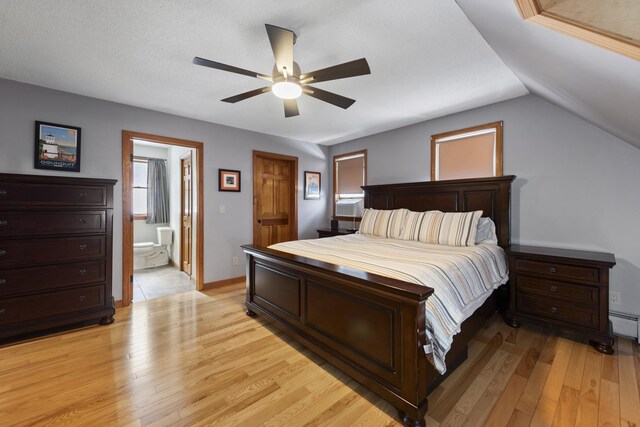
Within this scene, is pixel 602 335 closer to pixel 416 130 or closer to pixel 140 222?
pixel 416 130

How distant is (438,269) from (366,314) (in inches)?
22.9

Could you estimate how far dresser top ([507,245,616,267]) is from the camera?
2.16 metres

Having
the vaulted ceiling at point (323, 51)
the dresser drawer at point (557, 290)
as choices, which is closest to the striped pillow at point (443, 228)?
the dresser drawer at point (557, 290)

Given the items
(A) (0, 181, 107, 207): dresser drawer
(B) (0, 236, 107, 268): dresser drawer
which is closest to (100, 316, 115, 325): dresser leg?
(B) (0, 236, 107, 268): dresser drawer

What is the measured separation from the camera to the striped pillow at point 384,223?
3.38 meters

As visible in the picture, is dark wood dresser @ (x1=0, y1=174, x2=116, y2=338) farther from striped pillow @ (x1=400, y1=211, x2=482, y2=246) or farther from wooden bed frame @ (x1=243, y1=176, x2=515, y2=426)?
striped pillow @ (x1=400, y1=211, x2=482, y2=246)

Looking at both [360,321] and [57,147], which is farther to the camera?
[57,147]

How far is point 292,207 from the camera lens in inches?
192

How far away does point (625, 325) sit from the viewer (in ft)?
7.82

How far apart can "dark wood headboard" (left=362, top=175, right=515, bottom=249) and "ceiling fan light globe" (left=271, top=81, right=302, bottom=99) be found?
7.59ft

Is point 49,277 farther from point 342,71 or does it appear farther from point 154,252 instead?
point 342,71

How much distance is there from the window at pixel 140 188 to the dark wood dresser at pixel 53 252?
312 centimetres

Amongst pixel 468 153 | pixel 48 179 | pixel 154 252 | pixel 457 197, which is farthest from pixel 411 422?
pixel 154 252

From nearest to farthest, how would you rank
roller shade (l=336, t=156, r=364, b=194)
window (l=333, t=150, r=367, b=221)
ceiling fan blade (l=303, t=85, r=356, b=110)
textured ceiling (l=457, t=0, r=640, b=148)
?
1. textured ceiling (l=457, t=0, r=640, b=148)
2. ceiling fan blade (l=303, t=85, r=356, b=110)
3. window (l=333, t=150, r=367, b=221)
4. roller shade (l=336, t=156, r=364, b=194)
